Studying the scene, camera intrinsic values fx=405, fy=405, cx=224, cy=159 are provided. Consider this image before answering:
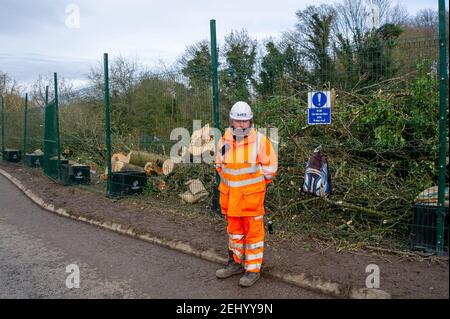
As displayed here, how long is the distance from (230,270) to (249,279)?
0.33 m

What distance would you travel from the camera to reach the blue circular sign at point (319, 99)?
5.33 meters

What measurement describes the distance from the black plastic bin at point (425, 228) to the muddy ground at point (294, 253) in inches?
7.4

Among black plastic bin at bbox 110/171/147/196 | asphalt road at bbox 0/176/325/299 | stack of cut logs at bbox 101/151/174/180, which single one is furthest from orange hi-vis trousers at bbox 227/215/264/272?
black plastic bin at bbox 110/171/147/196

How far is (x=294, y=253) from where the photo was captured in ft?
16.1

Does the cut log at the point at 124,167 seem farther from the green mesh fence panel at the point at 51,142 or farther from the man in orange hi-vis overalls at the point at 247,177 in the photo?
the man in orange hi-vis overalls at the point at 247,177

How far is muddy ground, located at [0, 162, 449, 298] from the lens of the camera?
13.0ft

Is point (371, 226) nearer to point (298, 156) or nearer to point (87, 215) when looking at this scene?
point (298, 156)

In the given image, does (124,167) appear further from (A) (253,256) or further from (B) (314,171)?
(A) (253,256)

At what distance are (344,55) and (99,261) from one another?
4.11 meters

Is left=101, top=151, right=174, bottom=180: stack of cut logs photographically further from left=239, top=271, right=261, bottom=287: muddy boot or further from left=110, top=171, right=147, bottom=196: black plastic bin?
left=239, top=271, right=261, bottom=287: muddy boot

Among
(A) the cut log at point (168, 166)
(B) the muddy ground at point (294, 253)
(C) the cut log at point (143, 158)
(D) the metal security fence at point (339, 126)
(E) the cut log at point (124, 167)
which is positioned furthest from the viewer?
(E) the cut log at point (124, 167)

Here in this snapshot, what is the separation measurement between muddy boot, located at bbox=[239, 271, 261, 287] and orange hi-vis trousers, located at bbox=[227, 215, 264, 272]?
4 cm

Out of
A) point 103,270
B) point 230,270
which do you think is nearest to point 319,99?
point 230,270

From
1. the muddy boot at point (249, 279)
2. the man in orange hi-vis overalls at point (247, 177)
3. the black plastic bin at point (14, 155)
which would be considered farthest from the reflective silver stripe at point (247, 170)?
the black plastic bin at point (14, 155)
